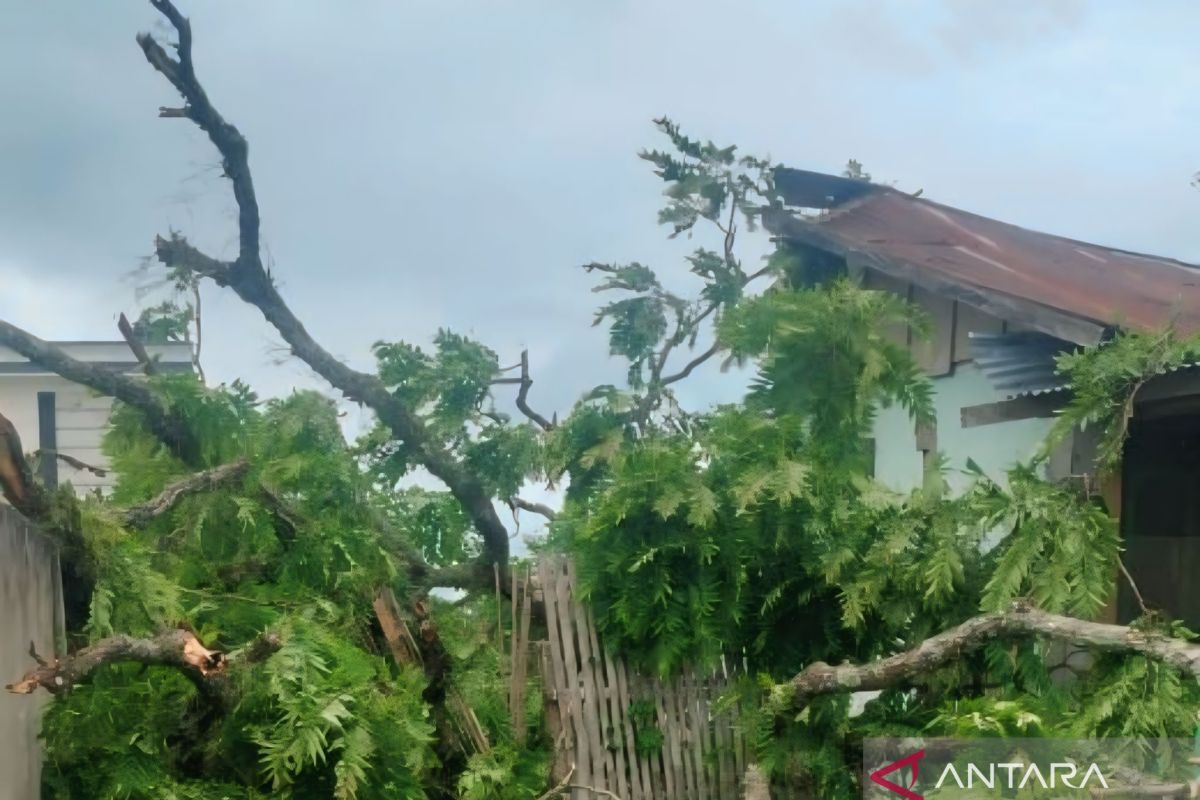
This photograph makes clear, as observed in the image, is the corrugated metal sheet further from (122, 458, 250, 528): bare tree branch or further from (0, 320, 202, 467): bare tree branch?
(0, 320, 202, 467): bare tree branch

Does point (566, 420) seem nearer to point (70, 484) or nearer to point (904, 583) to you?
point (904, 583)

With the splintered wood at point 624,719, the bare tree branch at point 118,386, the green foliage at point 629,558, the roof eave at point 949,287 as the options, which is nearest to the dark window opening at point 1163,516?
the roof eave at point 949,287

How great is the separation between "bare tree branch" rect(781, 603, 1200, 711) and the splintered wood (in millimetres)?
926

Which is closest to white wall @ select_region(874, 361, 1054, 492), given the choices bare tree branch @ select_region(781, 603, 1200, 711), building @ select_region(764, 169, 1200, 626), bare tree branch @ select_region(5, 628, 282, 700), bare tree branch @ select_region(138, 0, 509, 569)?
building @ select_region(764, 169, 1200, 626)

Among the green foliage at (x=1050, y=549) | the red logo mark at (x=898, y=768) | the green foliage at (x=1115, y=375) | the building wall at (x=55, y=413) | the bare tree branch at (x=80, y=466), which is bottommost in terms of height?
the red logo mark at (x=898, y=768)

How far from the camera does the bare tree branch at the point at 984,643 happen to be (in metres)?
4.07

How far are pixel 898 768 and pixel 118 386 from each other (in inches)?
159

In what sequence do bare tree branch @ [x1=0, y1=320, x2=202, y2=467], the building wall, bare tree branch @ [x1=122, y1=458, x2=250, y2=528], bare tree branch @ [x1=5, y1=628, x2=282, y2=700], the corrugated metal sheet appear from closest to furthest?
bare tree branch @ [x1=5, y1=628, x2=282, y2=700] → bare tree branch @ [x1=122, y1=458, x2=250, y2=528] → bare tree branch @ [x1=0, y1=320, x2=202, y2=467] → the corrugated metal sheet → the building wall

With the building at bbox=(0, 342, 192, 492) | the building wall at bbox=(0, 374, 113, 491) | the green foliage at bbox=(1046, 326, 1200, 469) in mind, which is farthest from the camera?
the building at bbox=(0, 342, 192, 492)

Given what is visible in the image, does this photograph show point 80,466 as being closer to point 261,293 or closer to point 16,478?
point 261,293

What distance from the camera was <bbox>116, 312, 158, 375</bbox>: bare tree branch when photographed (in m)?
6.20

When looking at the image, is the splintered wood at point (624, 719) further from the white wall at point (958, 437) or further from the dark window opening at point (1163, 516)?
the dark window opening at point (1163, 516)

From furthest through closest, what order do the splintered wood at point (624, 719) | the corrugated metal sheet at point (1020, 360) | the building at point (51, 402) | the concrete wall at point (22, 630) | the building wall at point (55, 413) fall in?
the building at point (51, 402) < the building wall at point (55, 413) < the splintered wood at point (624, 719) < the corrugated metal sheet at point (1020, 360) < the concrete wall at point (22, 630)

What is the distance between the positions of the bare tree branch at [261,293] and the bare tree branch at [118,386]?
2.15 feet
